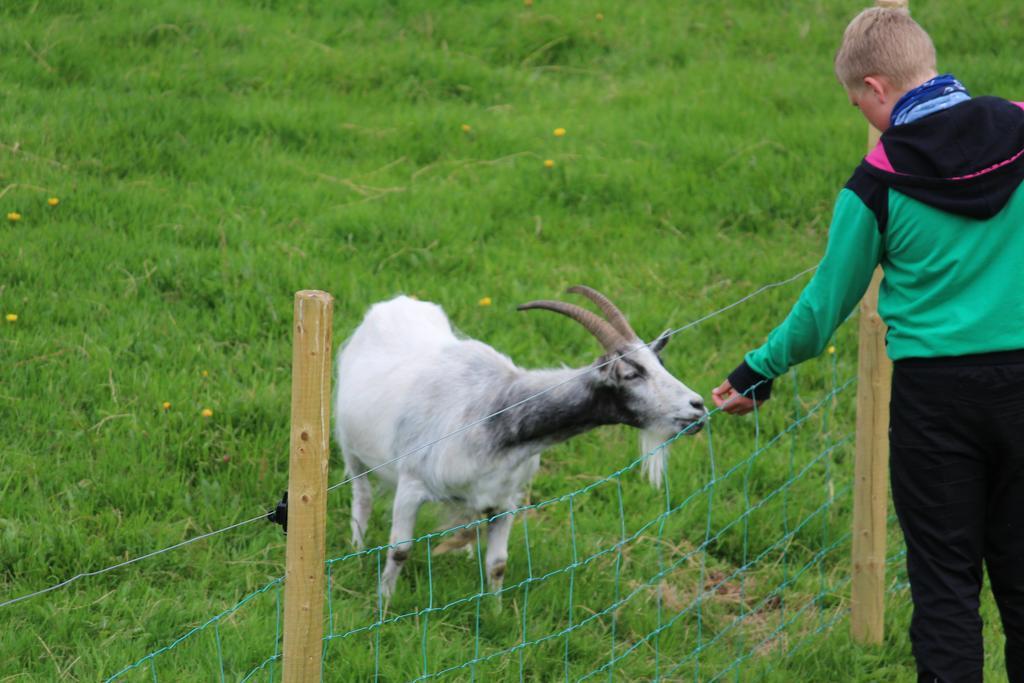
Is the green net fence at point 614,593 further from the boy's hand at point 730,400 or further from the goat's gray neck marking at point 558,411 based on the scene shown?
the boy's hand at point 730,400

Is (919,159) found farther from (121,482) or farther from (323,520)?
(121,482)

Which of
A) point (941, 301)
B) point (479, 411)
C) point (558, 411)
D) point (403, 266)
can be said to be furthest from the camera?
point (403, 266)

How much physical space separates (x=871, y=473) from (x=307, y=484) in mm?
2284

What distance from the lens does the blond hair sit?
2998 mm

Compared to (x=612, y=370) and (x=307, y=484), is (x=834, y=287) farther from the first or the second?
(x=307, y=484)

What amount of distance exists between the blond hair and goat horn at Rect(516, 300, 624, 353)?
134 cm

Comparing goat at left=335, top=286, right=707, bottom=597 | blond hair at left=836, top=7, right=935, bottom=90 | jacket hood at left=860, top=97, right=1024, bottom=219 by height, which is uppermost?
blond hair at left=836, top=7, right=935, bottom=90

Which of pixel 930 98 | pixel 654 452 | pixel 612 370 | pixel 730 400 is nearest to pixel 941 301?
pixel 930 98

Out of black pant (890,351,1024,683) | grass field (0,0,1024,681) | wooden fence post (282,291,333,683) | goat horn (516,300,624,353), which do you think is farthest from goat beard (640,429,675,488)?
wooden fence post (282,291,333,683)

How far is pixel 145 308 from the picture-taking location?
5.86m

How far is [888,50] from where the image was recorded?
300cm

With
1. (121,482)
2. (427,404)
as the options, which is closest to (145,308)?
(121,482)

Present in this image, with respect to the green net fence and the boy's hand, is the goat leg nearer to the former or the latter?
the green net fence

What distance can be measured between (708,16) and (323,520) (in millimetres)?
7700
